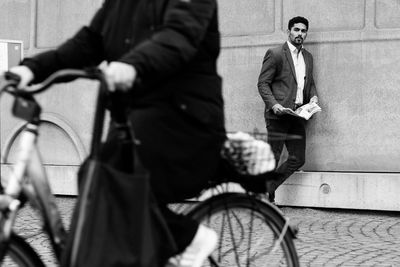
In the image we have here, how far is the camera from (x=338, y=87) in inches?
345

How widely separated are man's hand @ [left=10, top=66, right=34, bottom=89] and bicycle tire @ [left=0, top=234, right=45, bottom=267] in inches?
21.9

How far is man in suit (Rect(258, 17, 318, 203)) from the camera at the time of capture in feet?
27.8

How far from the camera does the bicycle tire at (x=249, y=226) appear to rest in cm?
332

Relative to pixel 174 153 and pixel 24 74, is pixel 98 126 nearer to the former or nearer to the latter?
pixel 174 153

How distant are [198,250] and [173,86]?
0.63 m

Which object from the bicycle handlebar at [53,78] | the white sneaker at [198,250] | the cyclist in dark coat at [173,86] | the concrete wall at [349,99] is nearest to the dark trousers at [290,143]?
the concrete wall at [349,99]

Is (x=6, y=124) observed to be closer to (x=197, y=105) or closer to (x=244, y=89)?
(x=244, y=89)

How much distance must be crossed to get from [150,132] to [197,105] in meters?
0.20

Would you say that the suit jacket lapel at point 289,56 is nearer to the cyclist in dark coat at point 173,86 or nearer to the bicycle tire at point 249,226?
the bicycle tire at point 249,226

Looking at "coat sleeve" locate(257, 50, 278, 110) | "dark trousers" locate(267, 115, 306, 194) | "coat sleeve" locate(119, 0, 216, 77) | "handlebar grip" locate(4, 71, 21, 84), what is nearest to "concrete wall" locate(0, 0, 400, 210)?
"dark trousers" locate(267, 115, 306, 194)

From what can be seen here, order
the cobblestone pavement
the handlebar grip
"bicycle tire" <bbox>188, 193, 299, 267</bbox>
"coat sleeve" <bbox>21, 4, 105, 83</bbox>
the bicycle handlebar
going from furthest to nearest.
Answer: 1. the cobblestone pavement
2. "bicycle tire" <bbox>188, 193, 299, 267</bbox>
3. "coat sleeve" <bbox>21, 4, 105, 83</bbox>
4. the handlebar grip
5. the bicycle handlebar

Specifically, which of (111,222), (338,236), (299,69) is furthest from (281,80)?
(111,222)

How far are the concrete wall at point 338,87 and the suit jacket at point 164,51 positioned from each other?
5629mm

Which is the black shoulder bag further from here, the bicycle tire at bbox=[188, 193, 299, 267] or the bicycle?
the bicycle tire at bbox=[188, 193, 299, 267]
